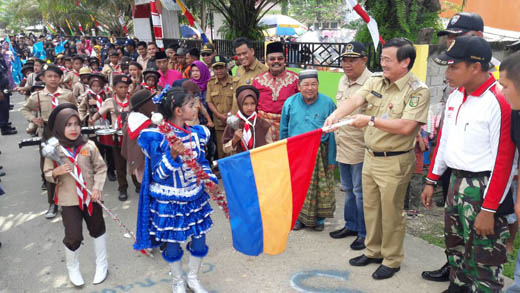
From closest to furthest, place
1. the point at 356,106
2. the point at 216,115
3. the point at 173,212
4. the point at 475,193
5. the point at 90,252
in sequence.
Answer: the point at 475,193, the point at 173,212, the point at 356,106, the point at 90,252, the point at 216,115

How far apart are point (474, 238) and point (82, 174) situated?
3.33 meters

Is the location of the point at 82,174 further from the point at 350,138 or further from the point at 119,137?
the point at 350,138

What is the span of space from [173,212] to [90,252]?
175 centimetres

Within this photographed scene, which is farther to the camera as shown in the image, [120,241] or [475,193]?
[120,241]

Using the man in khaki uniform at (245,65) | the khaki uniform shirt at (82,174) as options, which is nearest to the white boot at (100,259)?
the khaki uniform shirt at (82,174)

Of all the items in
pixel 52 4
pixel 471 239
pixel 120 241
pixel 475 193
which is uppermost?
pixel 52 4

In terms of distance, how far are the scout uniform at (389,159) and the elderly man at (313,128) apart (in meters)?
0.69

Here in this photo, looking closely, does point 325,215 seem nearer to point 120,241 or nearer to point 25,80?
point 120,241

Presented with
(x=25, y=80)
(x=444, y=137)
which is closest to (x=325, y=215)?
(x=444, y=137)

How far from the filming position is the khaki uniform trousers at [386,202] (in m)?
3.38

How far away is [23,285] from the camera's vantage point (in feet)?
12.1

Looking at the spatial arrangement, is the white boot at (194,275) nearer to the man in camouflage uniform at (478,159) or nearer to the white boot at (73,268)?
the white boot at (73,268)

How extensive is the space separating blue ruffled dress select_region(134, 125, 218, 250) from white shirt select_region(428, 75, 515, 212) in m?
1.94

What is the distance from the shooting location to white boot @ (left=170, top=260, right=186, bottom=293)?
10.7 feet
